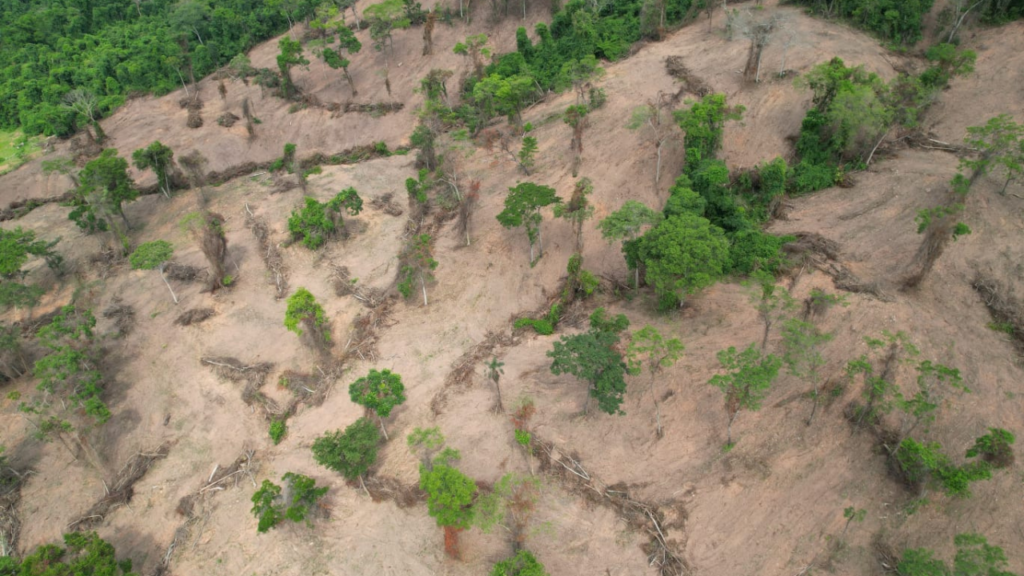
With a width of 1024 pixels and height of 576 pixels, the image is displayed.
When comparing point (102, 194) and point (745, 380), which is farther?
point (102, 194)

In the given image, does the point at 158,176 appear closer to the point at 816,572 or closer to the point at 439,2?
the point at 439,2

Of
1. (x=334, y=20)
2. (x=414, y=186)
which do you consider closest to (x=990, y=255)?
(x=414, y=186)

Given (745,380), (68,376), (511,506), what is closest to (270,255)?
(68,376)

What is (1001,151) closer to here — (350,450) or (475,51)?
(350,450)

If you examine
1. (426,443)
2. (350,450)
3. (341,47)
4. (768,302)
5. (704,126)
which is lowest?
(426,443)

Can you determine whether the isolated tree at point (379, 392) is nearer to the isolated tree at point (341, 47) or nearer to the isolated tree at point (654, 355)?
the isolated tree at point (654, 355)

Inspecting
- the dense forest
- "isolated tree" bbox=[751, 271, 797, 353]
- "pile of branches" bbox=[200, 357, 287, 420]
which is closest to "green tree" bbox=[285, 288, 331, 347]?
"pile of branches" bbox=[200, 357, 287, 420]

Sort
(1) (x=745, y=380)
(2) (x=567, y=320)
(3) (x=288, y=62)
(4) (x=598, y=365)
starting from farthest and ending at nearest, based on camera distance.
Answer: (3) (x=288, y=62), (2) (x=567, y=320), (4) (x=598, y=365), (1) (x=745, y=380)
